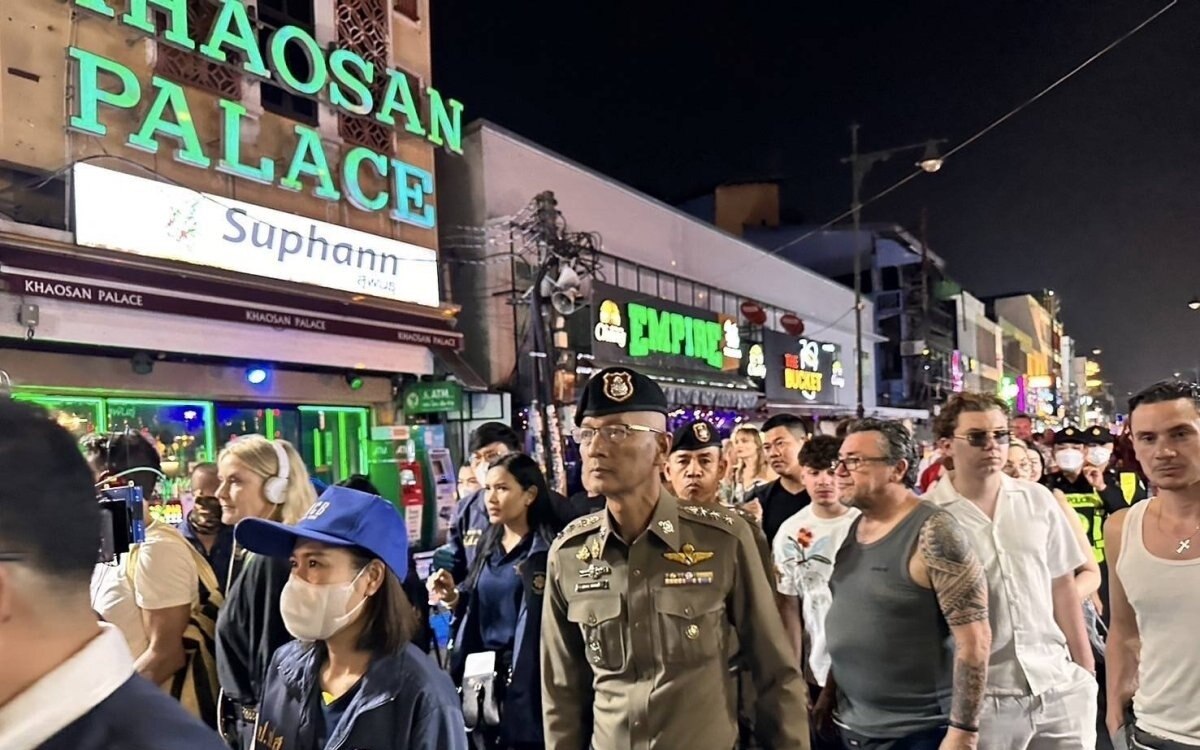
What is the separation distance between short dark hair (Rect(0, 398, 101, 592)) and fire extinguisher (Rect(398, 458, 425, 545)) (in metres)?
12.0

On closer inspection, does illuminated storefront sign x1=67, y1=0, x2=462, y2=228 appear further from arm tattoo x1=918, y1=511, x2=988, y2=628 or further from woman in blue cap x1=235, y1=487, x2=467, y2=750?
arm tattoo x1=918, y1=511, x2=988, y2=628

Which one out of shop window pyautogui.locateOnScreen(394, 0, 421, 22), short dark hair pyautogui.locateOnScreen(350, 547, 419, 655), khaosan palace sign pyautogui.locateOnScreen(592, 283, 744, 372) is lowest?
short dark hair pyautogui.locateOnScreen(350, 547, 419, 655)

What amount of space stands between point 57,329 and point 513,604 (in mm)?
6588

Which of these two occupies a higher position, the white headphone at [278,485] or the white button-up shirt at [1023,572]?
the white headphone at [278,485]

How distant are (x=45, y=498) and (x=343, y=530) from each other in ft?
4.88

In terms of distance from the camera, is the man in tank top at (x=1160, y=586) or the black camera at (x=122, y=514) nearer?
the black camera at (x=122, y=514)

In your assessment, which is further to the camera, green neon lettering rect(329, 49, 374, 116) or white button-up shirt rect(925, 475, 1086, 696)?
green neon lettering rect(329, 49, 374, 116)

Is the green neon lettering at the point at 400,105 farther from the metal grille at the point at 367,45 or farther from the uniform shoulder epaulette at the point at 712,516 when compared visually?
the uniform shoulder epaulette at the point at 712,516

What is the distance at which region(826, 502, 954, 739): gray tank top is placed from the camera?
3.31 m

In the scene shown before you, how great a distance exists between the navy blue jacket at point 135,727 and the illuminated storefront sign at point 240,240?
9.28m

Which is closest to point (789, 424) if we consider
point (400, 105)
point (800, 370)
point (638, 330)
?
point (400, 105)

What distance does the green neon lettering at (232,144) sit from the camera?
10.6 meters

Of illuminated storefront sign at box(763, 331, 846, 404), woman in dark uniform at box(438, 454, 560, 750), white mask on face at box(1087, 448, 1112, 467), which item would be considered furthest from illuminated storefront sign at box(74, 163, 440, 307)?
illuminated storefront sign at box(763, 331, 846, 404)

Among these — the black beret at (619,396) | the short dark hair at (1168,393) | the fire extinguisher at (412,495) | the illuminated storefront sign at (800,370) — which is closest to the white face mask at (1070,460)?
the short dark hair at (1168,393)
